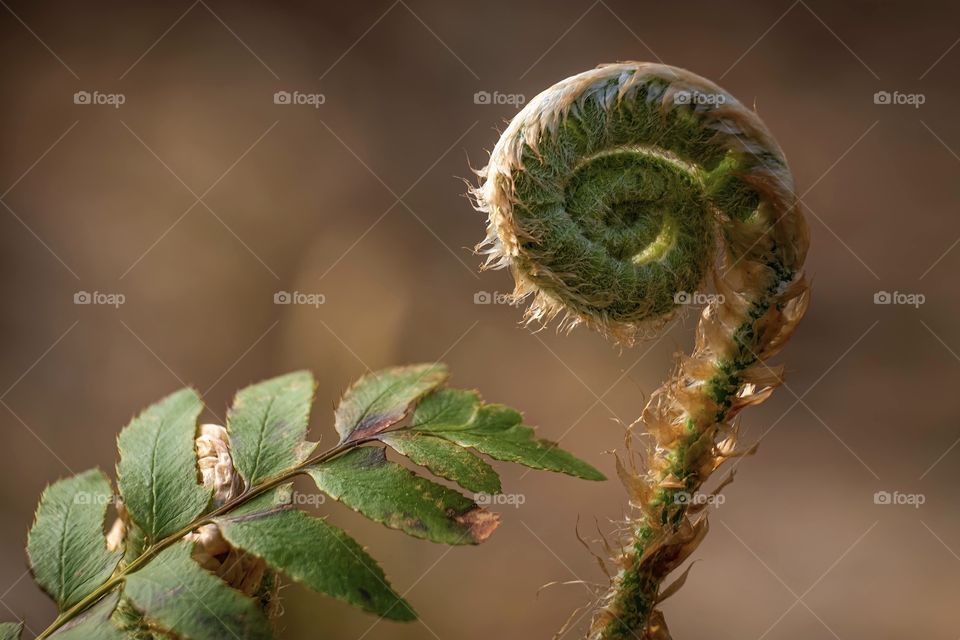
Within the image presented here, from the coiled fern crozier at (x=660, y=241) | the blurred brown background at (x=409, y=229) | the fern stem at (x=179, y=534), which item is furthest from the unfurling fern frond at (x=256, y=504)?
the blurred brown background at (x=409, y=229)

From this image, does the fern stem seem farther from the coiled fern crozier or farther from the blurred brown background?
the blurred brown background

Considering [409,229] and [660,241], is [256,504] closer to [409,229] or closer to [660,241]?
[660,241]

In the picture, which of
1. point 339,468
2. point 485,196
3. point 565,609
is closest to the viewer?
point 339,468

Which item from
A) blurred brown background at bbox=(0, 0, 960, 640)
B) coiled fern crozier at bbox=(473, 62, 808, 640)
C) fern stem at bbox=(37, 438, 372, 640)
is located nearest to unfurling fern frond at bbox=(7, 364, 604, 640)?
fern stem at bbox=(37, 438, 372, 640)

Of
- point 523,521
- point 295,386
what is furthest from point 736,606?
point 295,386

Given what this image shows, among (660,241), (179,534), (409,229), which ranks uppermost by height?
(409,229)

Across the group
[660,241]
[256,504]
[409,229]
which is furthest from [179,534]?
[409,229]

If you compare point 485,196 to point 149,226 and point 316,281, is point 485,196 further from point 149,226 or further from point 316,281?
point 149,226
